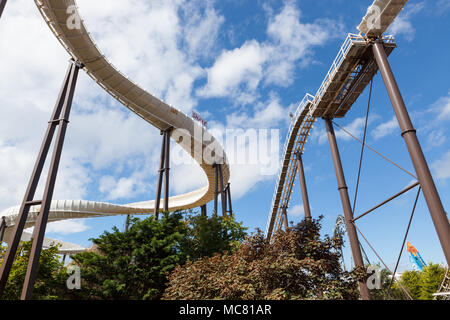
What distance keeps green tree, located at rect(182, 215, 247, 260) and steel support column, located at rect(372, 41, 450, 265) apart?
30.7 ft

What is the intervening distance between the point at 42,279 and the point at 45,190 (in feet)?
16.2

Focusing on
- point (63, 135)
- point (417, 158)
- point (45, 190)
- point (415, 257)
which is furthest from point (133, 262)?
point (415, 257)

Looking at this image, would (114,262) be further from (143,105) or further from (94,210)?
(94,210)

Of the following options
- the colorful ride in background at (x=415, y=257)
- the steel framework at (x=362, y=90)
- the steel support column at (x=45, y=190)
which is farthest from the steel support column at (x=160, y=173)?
the colorful ride in background at (x=415, y=257)

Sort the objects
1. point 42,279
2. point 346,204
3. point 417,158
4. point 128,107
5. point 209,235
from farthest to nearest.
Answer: point 128,107
point 209,235
point 42,279
point 346,204
point 417,158

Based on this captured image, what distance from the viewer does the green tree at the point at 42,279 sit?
43.8 feet

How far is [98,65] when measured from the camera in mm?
17281

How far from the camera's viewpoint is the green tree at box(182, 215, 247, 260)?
1614 cm

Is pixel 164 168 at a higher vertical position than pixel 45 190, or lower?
higher

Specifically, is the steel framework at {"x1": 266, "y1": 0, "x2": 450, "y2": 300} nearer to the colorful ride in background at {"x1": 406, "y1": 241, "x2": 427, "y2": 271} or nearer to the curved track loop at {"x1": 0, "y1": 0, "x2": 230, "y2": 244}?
the curved track loop at {"x1": 0, "y1": 0, "x2": 230, "y2": 244}

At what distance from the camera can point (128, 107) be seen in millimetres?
20812

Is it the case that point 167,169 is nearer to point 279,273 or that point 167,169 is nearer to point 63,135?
point 63,135

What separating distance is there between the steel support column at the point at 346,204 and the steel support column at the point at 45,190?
37.5 ft
